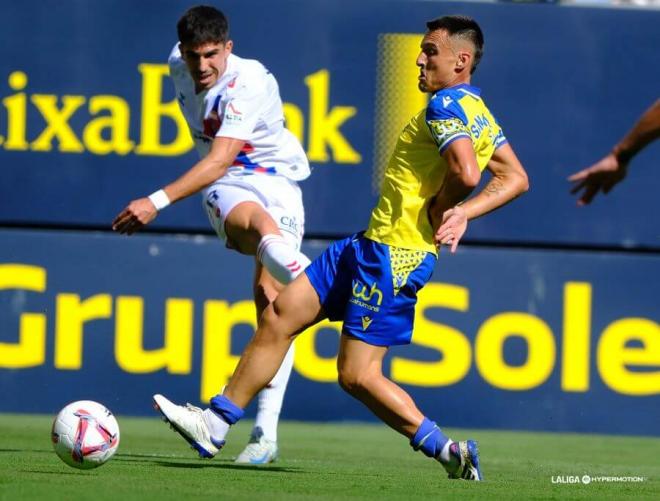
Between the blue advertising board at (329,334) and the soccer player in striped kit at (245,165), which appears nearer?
the soccer player in striped kit at (245,165)

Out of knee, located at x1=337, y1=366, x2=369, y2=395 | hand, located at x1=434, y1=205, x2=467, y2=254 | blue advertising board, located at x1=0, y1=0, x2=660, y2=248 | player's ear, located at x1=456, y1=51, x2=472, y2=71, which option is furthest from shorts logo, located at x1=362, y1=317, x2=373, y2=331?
blue advertising board, located at x1=0, y1=0, x2=660, y2=248

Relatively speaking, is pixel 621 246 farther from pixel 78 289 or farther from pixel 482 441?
pixel 78 289

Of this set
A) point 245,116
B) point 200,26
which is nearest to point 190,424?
point 245,116

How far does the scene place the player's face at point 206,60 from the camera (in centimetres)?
735

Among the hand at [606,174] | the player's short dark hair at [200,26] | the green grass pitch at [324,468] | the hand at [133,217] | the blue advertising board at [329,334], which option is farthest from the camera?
the blue advertising board at [329,334]

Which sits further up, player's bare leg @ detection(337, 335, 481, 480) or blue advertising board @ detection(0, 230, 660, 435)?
player's bare leg @ detection(337, 335, 481, 480)

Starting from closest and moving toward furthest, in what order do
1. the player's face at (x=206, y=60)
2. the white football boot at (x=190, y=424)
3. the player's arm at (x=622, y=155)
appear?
the player's arm at (x=622, y=155) < the white football boot at (x=190, y=424) < the player's face at (x=206, y=60)

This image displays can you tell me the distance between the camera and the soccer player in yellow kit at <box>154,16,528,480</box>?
6.11 m

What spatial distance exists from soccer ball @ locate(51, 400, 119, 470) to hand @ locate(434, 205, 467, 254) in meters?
1.64

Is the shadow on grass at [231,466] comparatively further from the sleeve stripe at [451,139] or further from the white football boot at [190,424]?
the sleeve stripe at [451,139]

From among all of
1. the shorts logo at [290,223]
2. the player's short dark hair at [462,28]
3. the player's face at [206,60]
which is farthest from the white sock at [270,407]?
the player's short dark hair at [462,28]

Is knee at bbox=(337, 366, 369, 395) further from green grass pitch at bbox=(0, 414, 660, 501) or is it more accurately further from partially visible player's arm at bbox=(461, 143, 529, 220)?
partially visible player's arm at bbox=(461, 143, 529, 220)

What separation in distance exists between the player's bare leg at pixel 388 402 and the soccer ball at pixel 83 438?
105 centimetres

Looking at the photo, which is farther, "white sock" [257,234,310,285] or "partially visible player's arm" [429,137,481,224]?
"white sock" [257,234,310,285]
